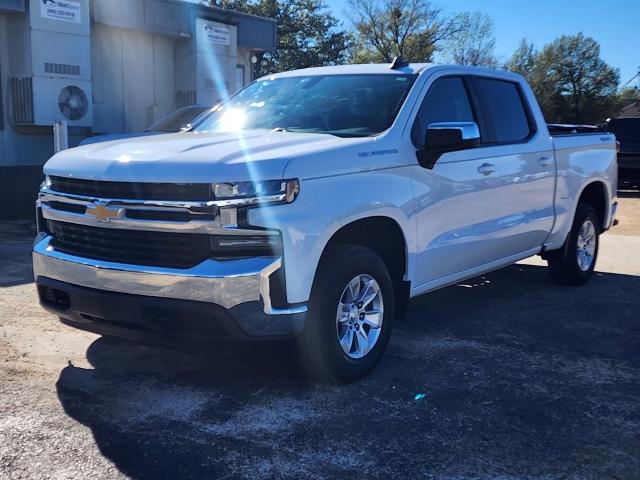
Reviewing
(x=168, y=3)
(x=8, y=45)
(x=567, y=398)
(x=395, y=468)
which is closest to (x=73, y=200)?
(x=395, y=468)

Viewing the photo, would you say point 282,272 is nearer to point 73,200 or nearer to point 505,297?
point 73,200

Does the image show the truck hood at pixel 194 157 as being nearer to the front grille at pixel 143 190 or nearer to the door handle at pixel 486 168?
the front grille at pixel 143 190

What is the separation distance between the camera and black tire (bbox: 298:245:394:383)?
12.8 feet

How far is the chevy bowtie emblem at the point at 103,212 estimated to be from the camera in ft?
12.5

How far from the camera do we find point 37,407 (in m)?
3.90

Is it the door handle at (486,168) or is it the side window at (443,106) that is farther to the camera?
the door handle at (486,168)

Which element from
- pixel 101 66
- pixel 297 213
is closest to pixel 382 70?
pixel 297 213

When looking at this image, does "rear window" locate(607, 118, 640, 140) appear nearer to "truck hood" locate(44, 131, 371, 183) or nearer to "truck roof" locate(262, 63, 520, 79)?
"truck roof" locate(262, 63, 520, 79)

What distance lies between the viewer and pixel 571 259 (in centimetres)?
707

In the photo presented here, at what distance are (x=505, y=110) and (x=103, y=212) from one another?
11.9ft

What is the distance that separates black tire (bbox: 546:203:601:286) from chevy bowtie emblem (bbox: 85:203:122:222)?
4.68m

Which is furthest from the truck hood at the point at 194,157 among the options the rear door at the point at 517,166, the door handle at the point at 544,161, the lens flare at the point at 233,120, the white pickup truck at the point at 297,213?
the door handle at the point at 544,161

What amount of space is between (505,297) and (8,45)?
10.6m

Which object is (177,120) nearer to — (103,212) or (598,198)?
(598,198)
